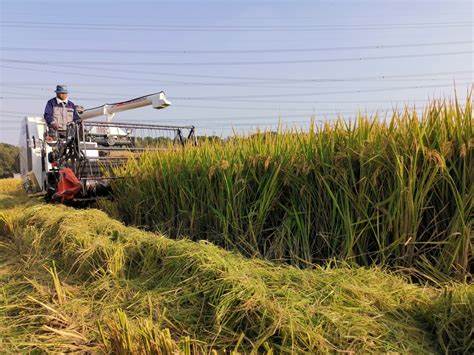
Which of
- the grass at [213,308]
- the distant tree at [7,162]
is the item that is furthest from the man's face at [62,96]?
the distant tree at [7,162]

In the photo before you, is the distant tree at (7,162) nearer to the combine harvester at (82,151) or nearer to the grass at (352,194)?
the combine harvester at (82,151)

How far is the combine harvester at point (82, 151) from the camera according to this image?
5.84 meters

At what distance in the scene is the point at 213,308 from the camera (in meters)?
2.03

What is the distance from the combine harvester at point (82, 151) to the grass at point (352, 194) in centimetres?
224

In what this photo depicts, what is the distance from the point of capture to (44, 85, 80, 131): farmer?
26.3 feet

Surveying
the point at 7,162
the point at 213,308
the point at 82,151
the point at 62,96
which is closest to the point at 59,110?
the point at 62,96

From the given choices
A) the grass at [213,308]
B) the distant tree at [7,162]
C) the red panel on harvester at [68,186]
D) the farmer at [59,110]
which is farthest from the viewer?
the distant tree at [7,162]

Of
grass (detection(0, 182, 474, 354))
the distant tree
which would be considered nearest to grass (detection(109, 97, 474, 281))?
grass (detection(0, 182, 474, 354))

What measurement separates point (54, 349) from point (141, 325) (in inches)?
22.7

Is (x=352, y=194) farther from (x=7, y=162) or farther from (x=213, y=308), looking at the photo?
(x=7, y=162)

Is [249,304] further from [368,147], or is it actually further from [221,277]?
[368,147]

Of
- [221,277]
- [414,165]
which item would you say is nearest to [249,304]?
[221,277]

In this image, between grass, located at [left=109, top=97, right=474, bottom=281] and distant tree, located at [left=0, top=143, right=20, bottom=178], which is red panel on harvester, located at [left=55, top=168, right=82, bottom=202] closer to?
grass, located at [left=109, top=97, right=474, bottom=281]

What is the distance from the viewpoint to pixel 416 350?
1.63 m
